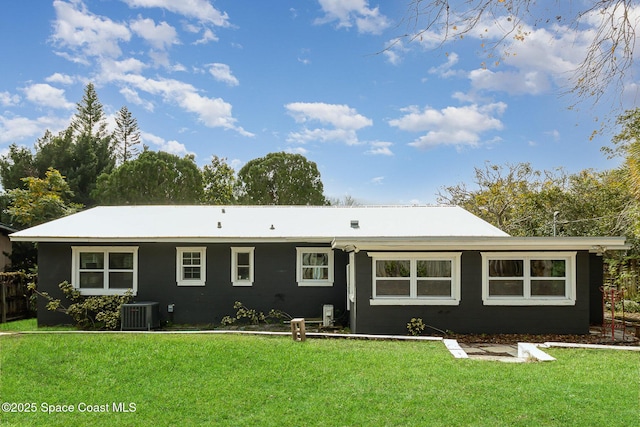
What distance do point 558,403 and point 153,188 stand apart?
97.3 ft

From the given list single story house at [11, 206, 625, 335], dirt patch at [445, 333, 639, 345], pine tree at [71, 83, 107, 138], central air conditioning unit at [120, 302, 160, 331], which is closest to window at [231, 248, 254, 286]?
single story house at [11, 206, 625, 335]

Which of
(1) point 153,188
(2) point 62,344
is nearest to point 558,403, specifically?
(2) point 62,344

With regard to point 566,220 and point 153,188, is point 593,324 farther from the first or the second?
point 153,188

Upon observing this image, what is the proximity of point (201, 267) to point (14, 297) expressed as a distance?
23.5ft

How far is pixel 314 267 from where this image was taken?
1517cm

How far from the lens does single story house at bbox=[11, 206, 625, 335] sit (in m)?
12.4

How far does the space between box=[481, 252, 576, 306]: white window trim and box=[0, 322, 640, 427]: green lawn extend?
2.58m

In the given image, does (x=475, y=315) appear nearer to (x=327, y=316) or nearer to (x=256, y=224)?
(x=327, y=316)

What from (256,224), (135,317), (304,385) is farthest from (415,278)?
(135,317)

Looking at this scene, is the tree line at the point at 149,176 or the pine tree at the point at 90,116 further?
the pine tree at the point at 90,116

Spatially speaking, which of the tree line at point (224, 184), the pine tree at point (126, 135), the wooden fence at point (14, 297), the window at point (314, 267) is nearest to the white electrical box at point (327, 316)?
the window at point (314, 267)

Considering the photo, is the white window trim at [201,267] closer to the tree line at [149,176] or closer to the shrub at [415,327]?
the shrub at [415,327]

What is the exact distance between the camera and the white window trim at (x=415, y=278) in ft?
40.6

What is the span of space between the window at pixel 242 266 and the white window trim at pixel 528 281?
6626 mm
